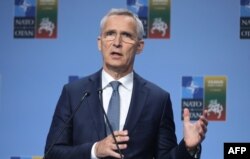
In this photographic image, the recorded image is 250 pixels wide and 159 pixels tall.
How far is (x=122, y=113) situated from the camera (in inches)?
80.0

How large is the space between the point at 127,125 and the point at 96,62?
143cm

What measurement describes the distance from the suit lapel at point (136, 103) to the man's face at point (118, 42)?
84mm

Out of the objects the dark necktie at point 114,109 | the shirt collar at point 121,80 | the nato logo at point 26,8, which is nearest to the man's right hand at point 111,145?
the dark necktie at point 114,109

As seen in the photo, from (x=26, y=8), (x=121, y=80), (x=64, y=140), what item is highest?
(x=26, y=8)

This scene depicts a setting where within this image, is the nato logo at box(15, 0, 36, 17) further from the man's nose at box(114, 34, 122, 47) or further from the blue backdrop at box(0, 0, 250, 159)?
the man's nose at box(114, 34, 122, 47)

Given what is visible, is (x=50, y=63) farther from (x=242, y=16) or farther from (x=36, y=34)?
(x=242, y=16)

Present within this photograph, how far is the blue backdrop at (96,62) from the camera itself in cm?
328

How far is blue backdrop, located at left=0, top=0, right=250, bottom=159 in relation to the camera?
3.28 meters

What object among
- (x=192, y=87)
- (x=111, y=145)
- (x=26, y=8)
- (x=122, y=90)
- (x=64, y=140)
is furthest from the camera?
(x=26, y=8)

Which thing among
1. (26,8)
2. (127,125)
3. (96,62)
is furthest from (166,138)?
(26,8)

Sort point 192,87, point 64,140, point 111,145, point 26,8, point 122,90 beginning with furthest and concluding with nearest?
point 26,8, point 192,87, point 122,90, point 64,140, point 111,145

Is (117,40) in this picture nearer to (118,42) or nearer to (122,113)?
(118,42)

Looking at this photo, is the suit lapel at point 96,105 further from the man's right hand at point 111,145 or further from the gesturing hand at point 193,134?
the gesturing hand at point 193,134

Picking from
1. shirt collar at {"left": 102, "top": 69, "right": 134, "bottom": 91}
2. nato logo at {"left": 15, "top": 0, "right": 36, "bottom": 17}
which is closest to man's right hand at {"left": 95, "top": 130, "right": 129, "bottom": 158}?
shirt collar at {"left": 102, "top": 69, "right": 134, "bottom": 91}
